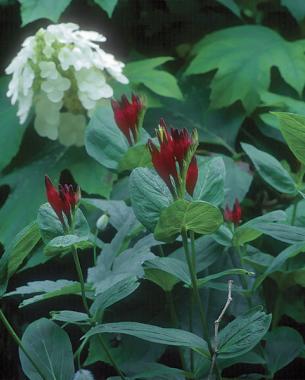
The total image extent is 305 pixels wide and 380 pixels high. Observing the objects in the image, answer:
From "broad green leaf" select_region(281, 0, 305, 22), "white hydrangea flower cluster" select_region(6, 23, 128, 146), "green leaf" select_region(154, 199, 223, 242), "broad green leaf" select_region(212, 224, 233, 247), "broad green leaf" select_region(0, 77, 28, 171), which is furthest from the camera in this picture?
"broad green leaf" select_region(281, 0, 305, 22)

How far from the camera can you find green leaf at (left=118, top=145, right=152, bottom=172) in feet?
3.54

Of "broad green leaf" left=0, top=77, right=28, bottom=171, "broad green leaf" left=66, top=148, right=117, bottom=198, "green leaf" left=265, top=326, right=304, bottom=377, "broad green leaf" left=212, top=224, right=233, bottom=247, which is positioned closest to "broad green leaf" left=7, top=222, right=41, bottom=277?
"broad green leaf" left=212, top=224, right=233, bottom=247

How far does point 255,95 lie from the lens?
5.74 ft

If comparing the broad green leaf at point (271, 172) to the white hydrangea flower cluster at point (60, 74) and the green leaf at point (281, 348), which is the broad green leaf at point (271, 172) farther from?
the white hydrangea flower cluster at point (60, 74)

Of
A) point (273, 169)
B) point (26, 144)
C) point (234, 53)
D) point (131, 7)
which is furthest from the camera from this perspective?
point (131, 7)

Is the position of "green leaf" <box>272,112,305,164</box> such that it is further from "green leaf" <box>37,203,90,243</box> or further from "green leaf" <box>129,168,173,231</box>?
"green leaf" <box>37,203,90,243</box>

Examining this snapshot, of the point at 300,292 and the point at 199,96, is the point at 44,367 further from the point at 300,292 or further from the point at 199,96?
the point at 199,96

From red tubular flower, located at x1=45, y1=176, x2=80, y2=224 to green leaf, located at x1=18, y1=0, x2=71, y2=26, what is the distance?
92 centimetres

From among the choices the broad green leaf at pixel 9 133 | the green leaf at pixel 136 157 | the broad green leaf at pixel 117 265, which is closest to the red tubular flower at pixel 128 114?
the green leaf at pixel 136 157

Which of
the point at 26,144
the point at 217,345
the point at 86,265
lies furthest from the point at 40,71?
the point at 217,345

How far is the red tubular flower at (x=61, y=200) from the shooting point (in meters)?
0.89

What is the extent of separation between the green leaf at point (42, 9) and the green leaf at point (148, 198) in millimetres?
→ 941

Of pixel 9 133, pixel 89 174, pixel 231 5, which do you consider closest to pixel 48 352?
pixel 89 174

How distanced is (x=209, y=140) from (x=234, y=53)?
0.25 metres
